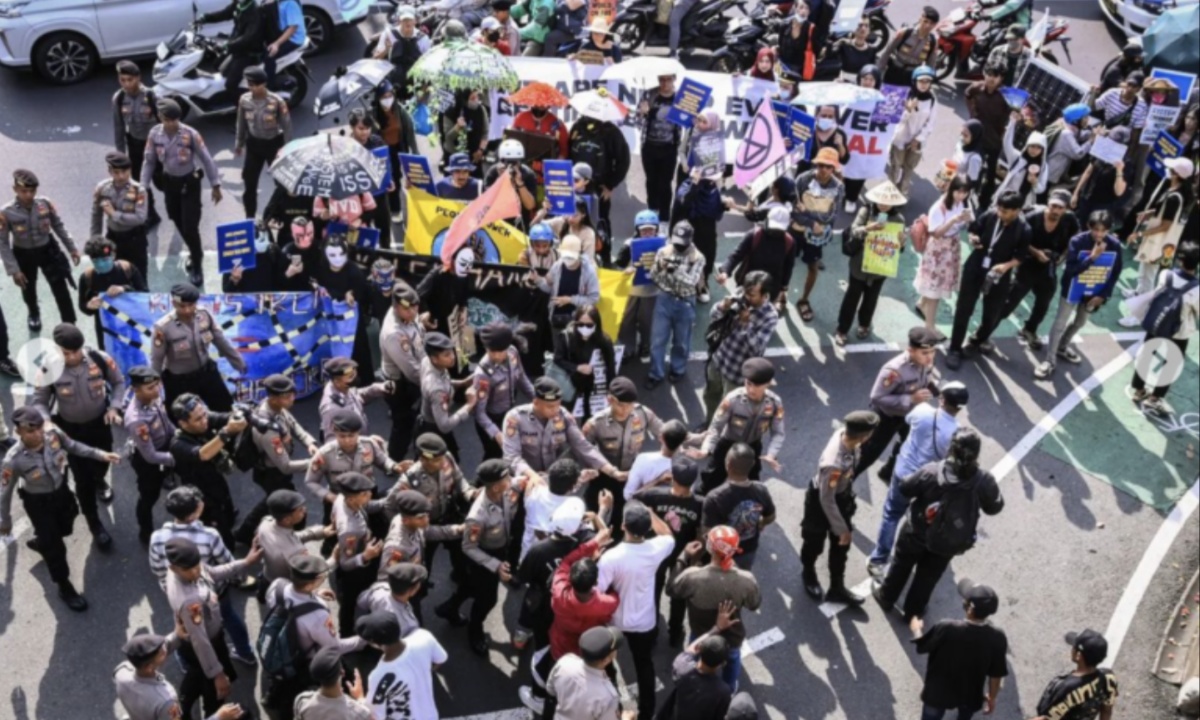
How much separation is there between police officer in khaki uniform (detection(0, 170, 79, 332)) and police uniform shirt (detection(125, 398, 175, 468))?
2.88 metres

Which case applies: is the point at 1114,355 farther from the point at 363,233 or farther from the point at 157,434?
the point at 157,434

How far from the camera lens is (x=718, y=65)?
17359mm

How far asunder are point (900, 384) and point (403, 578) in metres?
4.58

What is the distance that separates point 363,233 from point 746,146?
402cm

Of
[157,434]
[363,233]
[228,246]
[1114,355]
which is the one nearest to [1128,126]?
[1114,355]

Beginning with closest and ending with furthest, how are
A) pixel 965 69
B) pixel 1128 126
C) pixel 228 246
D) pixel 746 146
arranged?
pixel 228 246 < pixel 746 146 < pixel 1128 126 < pixel 965 69

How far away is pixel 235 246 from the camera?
11.2 meters

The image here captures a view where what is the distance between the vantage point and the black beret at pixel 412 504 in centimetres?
834

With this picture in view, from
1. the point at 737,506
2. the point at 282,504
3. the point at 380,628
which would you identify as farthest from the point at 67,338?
the point at 737,506

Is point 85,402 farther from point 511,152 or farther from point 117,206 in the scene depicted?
point 511,152

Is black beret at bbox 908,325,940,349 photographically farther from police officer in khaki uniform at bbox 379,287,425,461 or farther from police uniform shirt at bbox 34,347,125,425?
police uniform shirt at bbox 34,347,125,425

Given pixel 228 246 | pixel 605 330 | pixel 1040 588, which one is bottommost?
pixel 1040 588

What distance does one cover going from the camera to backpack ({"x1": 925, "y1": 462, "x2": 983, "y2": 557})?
9.10 metres

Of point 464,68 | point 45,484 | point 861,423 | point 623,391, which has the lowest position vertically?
point 45,484
